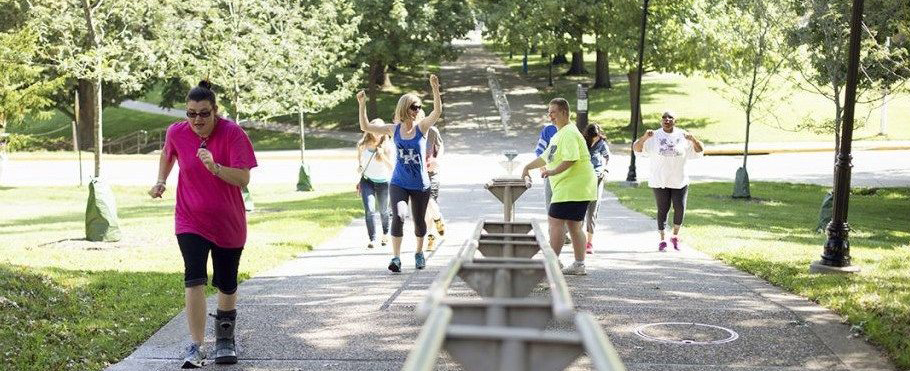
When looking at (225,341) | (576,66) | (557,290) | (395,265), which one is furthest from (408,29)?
(557,290)

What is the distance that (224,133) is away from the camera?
715cm

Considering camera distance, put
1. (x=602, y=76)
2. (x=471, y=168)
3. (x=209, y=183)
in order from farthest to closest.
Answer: (x=602, y=76) → (x=471, y=168) → (x=209, y=183)

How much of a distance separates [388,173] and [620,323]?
5.42 meters

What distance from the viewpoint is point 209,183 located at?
23.3ft

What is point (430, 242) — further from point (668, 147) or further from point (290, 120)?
point (290, 120)

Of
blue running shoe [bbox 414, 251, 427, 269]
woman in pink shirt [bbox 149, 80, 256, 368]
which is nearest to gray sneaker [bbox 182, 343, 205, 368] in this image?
woman in pink shirt [bbox 149, 80, 256, 368]

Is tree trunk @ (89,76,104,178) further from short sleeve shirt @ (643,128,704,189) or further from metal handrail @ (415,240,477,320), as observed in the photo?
metal handrail @ (415,240,477,320)

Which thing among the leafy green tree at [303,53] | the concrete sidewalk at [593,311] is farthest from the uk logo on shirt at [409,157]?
the leafy green tree at [303,53]

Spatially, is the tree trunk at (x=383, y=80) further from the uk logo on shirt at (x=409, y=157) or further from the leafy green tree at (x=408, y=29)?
the uk logo on shirt at (x=409, y=157)

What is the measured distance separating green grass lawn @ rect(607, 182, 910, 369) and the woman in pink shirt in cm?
424

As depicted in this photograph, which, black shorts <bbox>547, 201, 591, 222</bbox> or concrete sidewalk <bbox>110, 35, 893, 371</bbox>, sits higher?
black shorts <bbox>547, 201, 591, 222</bbox>

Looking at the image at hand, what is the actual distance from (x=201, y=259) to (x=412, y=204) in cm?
449

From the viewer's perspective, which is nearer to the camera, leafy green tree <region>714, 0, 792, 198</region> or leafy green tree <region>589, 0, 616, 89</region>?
leafy green tree <region>714, 0, 792, 198</region>

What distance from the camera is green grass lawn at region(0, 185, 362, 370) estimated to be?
7691mm
